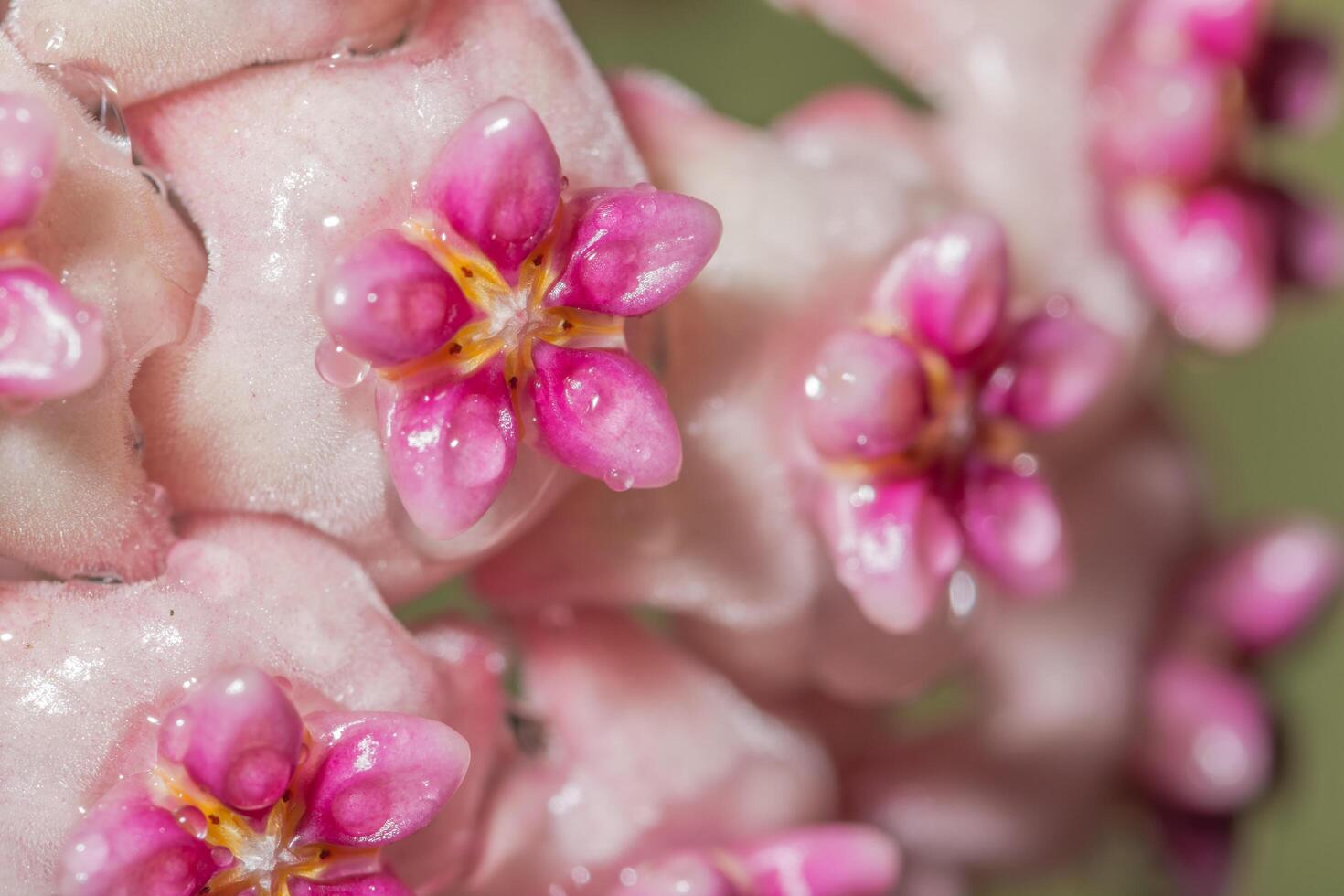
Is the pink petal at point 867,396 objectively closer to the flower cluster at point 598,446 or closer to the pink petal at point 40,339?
the flower cluster at point 598,446

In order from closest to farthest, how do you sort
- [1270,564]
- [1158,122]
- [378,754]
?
[378,754] < [1158,122] < [1270,564]

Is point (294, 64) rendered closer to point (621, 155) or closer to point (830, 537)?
point (621, 155)

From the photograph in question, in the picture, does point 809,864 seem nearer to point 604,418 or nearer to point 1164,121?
point 604,418

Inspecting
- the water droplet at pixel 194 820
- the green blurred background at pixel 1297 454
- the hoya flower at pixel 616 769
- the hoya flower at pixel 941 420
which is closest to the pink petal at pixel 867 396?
the hoya flower at pixel 941 420

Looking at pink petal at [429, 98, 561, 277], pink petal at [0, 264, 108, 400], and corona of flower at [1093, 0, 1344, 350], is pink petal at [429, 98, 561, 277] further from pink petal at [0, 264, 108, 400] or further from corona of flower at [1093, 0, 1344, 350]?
corona of flower at [1093, 0, 1344, 350]

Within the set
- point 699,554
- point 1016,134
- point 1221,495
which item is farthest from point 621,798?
point 1221,495

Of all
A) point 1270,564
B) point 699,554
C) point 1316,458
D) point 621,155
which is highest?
point 621,155
